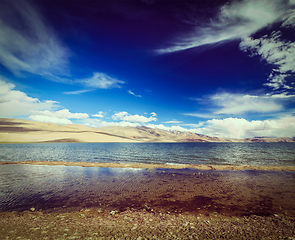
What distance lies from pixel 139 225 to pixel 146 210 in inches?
93.1

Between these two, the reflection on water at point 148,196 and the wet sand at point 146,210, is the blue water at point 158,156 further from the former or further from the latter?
the wet sand at point 146,210

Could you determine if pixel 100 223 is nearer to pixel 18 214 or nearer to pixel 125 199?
pixel 125 199

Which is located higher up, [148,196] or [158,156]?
[148,196]

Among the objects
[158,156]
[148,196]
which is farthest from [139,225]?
[158,156]

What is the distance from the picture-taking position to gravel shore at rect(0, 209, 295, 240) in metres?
6.67

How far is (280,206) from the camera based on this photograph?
34.4 feet

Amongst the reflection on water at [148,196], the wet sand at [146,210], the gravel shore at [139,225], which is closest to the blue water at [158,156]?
the reflection on water at [148,196]

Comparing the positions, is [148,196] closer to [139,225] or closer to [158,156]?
[139,225]

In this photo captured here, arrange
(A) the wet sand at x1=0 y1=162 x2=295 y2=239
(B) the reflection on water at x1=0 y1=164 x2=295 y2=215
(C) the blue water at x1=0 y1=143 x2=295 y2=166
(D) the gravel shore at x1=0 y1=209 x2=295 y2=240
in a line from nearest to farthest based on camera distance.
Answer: (D) the gravel shore at x1=0 y1=209 x2=295 y2=240 < (A) the wet sand at x1=0 y1=162 x2=295 y2=239 < (B) the reflection on water at x1=0 y1=164 x2=295 y2=215 < (C) the blue water at x1=0 y1=143 x2=295 y2=166

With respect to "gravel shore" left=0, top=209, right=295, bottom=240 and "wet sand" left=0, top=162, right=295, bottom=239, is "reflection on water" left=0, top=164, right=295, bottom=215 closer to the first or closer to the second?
"wet sand" left=0, top=162, right=295, bottom=239

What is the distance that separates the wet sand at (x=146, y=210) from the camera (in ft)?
22.9

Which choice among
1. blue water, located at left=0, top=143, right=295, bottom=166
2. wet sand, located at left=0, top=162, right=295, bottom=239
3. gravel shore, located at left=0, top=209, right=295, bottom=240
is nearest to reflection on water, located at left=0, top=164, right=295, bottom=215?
wet sand, located at left=0, top=162, right=295, bottom=239

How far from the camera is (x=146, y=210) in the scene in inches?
396

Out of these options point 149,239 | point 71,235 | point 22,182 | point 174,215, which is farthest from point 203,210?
point 22,182
